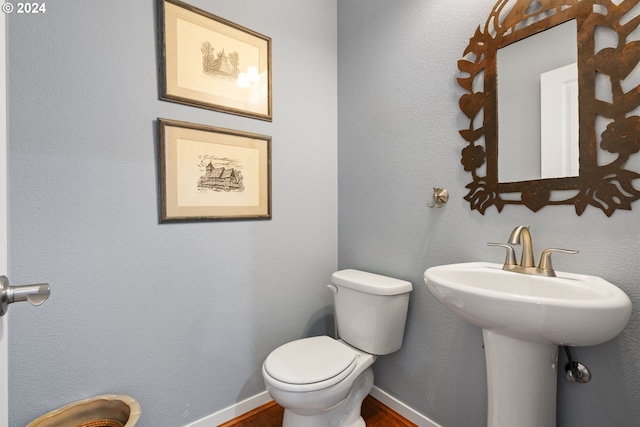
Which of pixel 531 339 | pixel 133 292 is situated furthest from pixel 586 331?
pixel 133 292

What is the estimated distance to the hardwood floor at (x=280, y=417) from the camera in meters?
1.51

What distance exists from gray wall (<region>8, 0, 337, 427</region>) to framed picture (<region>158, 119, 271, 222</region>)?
0.16 feet

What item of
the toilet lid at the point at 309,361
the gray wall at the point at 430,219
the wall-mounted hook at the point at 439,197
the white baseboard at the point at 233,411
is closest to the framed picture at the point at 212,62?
the gray wall at the point at 430,219

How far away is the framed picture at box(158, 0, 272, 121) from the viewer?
130 centimetres

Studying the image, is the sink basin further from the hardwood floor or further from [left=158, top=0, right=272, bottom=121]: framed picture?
[left=158, top=0, right=272, bottom=121]: framed picture

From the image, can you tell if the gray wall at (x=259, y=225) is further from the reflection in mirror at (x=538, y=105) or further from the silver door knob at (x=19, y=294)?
the silver door knob at (x=19, y=294)

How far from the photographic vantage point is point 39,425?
3.42ft

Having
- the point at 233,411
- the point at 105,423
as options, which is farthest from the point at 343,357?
the point at 105,423

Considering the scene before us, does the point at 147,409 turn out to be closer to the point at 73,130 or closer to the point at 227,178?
the point at 227,178

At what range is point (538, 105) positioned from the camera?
3.59ft

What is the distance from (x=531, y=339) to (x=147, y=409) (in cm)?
151

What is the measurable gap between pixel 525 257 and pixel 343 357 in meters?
0.84

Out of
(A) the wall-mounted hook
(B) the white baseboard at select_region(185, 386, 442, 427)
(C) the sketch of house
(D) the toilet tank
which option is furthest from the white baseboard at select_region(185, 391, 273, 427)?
(A) the wall-mounted hook

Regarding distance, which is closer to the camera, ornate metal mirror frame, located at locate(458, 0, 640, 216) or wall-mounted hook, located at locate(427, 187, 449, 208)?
ornate metal mirror frame, located at locate(458, 0, 640, 216)
